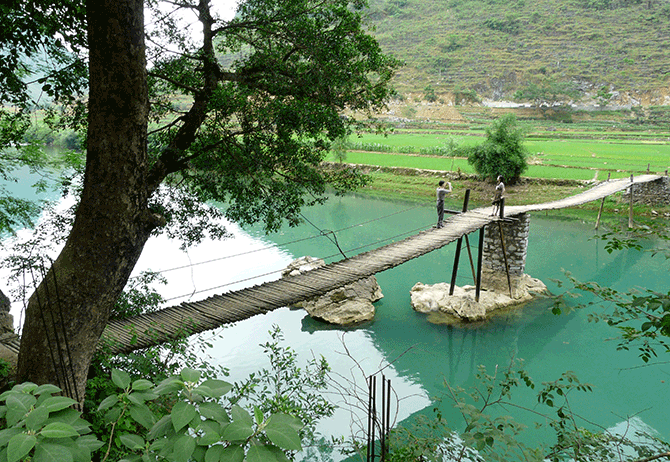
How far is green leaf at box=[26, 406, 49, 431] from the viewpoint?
2.81 feet

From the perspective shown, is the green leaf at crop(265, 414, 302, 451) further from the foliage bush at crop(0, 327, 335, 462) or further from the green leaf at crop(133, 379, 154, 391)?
the green leaf at crop(133, 379, 154, 391)

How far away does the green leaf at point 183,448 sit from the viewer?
0.89 metres

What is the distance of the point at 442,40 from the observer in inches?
2879

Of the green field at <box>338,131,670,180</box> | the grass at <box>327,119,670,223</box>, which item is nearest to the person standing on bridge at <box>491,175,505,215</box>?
the grass at <box>327,119,670,223</box>

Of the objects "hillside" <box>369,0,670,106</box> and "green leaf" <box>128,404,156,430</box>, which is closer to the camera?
"green leaf" <box>128,404,156,430</box>

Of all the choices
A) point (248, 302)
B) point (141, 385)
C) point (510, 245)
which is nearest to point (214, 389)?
point (141, 385)

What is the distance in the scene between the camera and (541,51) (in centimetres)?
6594

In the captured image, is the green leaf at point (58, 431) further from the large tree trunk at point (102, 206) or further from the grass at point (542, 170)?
the grass at point (542, 170)

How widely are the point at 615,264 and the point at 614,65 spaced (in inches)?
2241

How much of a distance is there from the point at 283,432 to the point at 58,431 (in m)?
0.41

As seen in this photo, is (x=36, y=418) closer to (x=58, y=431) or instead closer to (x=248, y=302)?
(x=58, y=431)

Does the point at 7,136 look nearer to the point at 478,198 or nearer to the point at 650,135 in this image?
the point at 478,198

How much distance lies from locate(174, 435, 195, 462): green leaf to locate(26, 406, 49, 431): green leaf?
0.82ft

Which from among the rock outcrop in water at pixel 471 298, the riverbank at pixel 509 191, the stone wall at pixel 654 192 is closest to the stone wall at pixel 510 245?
the rock outcrop in water at pixel 471 298
